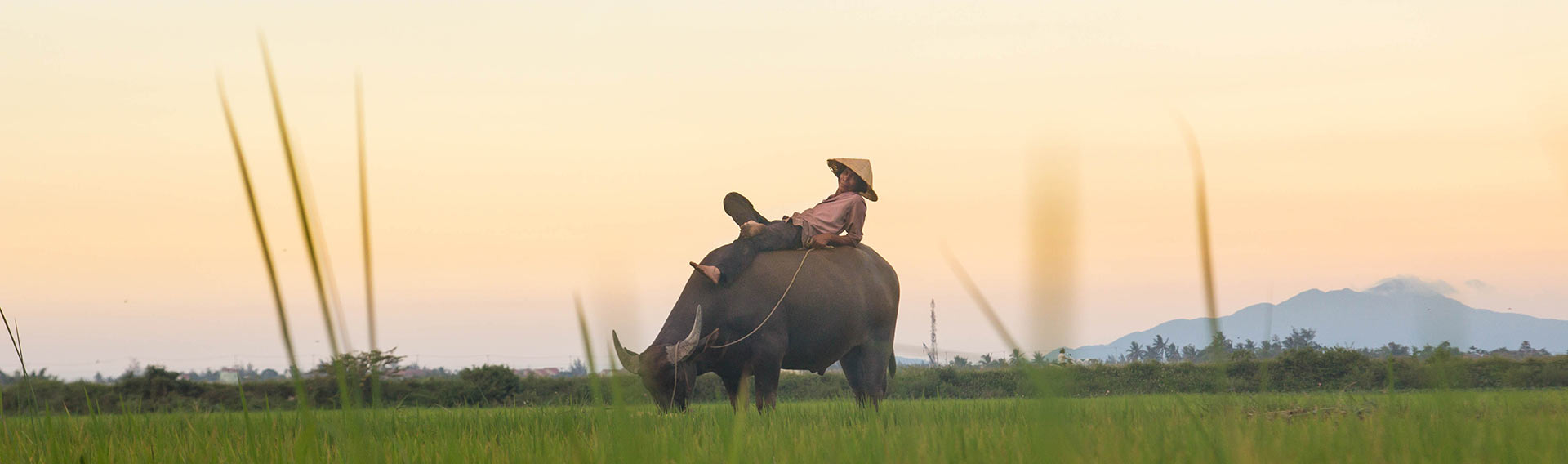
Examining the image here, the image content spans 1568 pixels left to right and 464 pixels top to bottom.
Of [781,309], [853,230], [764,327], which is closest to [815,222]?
[853,230]

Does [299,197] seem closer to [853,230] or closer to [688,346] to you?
[688,346]

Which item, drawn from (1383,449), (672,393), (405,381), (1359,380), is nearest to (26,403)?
(1383,449)

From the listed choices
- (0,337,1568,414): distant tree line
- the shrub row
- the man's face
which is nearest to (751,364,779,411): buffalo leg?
the man's face

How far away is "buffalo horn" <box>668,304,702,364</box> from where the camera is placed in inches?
287

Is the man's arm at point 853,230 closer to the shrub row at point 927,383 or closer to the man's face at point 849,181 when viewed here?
the man's face at point 849,181

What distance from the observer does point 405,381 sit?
1580cm

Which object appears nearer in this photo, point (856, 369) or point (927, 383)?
point (856, 369)

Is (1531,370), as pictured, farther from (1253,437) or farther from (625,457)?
(625,457)

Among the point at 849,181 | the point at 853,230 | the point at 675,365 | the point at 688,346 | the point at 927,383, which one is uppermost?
the point at 849,181

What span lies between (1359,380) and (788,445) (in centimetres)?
1745

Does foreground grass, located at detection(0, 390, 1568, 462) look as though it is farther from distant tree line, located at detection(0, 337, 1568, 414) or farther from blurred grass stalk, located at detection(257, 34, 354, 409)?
distant tree line, located at detection(0, 337, 1568, 414)

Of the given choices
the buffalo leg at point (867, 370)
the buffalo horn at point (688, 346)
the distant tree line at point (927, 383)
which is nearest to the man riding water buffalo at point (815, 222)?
the buffalo horn at point (688, 346)

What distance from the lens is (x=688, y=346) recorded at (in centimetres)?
729

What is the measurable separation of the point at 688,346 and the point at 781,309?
77 cm
